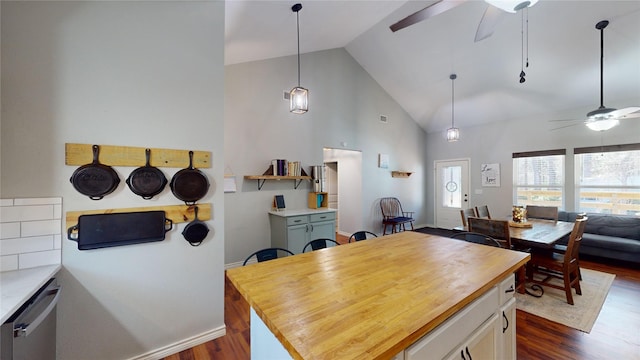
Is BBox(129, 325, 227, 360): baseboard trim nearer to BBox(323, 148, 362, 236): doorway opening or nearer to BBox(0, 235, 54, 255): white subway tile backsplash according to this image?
BBox(0, 235, 54, 255): white subway tile backsplash

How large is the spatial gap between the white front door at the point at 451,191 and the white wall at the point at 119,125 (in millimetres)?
6249

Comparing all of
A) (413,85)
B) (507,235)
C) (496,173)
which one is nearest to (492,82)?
(413,85)

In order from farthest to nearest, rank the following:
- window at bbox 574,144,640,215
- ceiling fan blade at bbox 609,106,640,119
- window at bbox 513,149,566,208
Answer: window at bbox 513,149,566,208
window at bbox 574,144,640,215
ceiling fan blade at bbox 609,106,640,119

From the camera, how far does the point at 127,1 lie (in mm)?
1770

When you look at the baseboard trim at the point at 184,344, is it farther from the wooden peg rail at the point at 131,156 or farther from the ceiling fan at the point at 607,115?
the ceiling fan at the point at 607,115

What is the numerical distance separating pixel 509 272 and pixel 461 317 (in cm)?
56

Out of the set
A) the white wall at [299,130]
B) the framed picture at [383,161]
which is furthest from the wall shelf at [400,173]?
the framed picture at [383,161]

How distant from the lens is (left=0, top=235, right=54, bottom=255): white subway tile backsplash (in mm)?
1421

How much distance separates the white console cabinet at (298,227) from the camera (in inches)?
146

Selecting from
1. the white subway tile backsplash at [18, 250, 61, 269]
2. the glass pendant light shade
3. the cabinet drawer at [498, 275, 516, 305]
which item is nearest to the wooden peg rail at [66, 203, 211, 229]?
the white subway tile backsplash at [18, 250, 61, 269]

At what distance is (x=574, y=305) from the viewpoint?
2.67m

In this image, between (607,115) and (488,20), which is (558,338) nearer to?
(607,115)

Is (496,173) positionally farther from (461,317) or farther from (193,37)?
(193,37)

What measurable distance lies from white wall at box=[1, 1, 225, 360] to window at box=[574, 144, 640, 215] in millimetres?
6455
